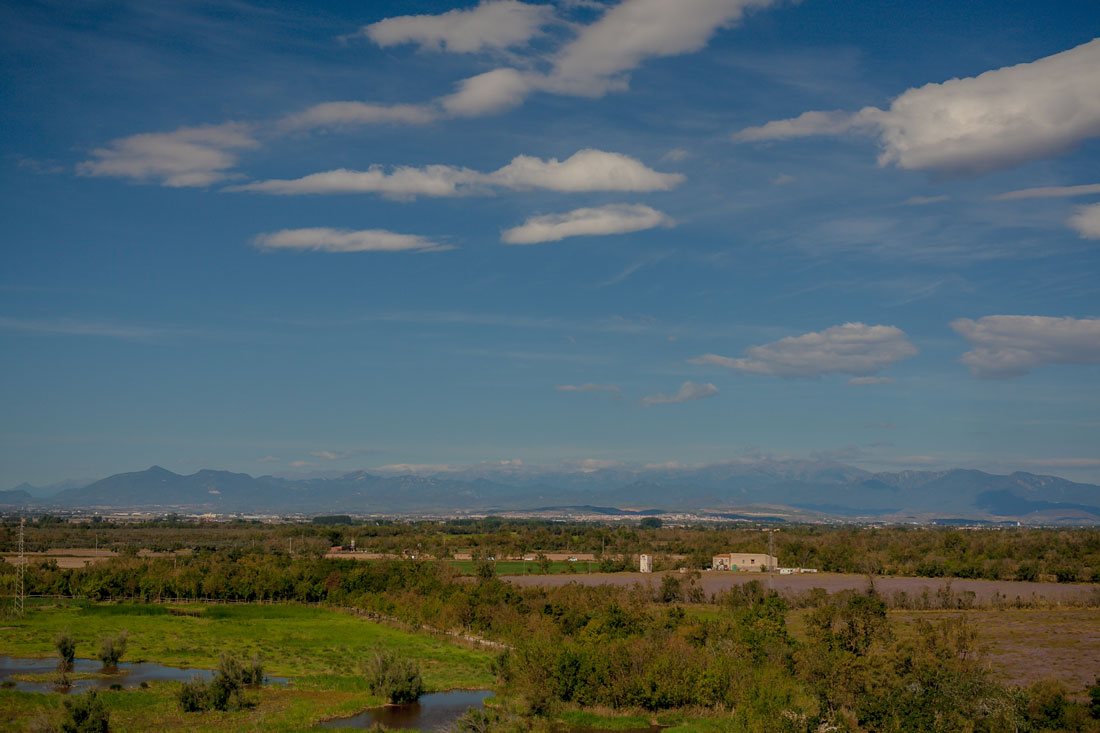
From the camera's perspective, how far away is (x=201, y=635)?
7662 centimetres

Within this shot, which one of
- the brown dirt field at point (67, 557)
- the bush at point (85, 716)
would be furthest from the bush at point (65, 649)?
the brown dirt field at point (67, 557)

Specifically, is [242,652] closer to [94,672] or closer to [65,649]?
[94,672]

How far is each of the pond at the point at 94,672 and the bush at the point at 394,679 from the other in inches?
285

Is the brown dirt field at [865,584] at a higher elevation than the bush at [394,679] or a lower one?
lower

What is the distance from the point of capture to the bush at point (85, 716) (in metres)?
40.3

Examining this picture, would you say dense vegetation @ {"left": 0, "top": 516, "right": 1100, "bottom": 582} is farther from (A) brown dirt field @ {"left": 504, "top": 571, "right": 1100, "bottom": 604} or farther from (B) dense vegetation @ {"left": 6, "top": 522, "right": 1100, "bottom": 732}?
(B) dense vegetation @ {"left": 6, "top": 522, "right": 1100, "bottom": 732}

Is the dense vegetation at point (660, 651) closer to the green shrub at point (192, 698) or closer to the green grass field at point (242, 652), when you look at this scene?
the green shrub at point (192, 698)

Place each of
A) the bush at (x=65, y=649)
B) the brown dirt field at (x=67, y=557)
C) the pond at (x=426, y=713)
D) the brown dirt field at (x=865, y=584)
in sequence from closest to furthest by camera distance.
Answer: the pond at (x=426, y=713) → the bush at (x=65, y=649) → the brown dirt field at (x=865, y=584) → the brown dirt field at (x=67, y=557)

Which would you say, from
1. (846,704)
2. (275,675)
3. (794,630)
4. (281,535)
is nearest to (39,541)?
(281,535)

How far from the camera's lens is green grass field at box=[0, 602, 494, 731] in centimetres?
4600

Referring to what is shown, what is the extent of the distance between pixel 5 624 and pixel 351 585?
3288cm

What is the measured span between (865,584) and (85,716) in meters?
90.5

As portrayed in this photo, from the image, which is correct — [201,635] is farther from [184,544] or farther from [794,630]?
[184,544]

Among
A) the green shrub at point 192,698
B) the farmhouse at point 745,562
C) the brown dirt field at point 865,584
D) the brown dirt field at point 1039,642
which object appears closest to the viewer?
the green shrub at point 192,698
